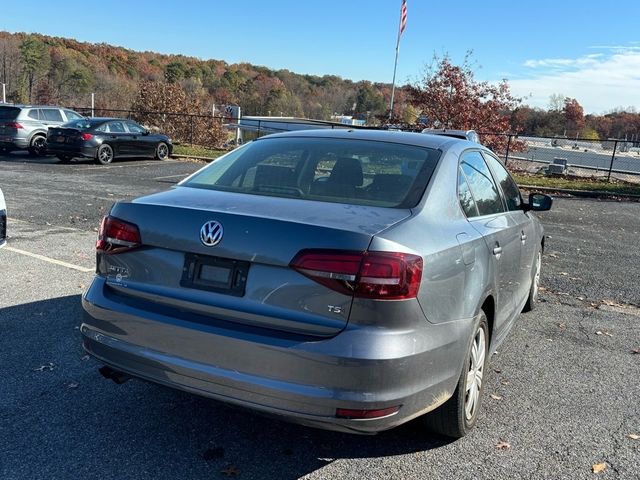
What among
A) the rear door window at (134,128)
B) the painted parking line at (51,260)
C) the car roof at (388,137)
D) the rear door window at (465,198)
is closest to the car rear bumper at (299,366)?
the rear door window at (465,198)

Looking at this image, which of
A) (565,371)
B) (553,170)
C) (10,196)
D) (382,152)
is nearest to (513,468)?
(565,371)

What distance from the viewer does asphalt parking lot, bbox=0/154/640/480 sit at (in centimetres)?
292

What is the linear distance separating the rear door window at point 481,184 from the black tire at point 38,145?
1826 centimetres

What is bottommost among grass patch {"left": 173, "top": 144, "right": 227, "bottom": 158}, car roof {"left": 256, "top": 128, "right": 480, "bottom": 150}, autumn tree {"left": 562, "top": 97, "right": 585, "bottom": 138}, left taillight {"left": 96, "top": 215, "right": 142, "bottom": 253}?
grass patch {"left": 173, "top": 144, "right": 227, "bottom": 158}

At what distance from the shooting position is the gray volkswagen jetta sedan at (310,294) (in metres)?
2.47

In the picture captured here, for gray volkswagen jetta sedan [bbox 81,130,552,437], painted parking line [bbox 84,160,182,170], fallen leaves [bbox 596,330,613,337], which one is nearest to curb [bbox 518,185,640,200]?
painted parking line [bbox 84,160,182,170]

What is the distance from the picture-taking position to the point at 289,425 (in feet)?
11.0

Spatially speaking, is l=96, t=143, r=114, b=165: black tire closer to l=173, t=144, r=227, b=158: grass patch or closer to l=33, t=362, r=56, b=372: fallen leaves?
l=173, t=144, r=227, b=158: grass patch

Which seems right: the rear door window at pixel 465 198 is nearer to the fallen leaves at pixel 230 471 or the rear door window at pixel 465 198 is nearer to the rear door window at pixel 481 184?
the rear door window at pixel 481 184

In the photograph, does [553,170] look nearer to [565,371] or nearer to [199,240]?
[565,371]

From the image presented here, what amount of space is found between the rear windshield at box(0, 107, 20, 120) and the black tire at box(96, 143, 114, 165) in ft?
10.6

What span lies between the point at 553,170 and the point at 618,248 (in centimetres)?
1380

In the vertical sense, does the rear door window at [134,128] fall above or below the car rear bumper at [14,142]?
above

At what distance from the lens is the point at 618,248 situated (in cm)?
910
